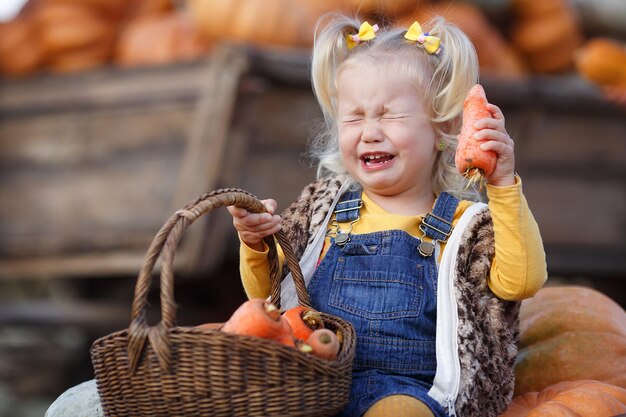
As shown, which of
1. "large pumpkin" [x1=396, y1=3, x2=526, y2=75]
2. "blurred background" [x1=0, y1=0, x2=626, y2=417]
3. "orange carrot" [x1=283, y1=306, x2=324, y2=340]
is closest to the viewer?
"orange carrot" [x1=283, y1=306, x2=324, y2=340]

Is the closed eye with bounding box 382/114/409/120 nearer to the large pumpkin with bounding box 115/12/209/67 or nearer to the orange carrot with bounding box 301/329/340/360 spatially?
the orange carrot with bounding box 301/329/340/360

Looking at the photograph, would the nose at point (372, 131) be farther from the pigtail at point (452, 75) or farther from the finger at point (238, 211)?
the finger at point (238, 211)

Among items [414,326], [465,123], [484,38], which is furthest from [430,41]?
[484,38]

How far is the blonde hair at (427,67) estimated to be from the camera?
8.14 feet

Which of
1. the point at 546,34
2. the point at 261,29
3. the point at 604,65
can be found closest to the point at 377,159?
the point at 261,29

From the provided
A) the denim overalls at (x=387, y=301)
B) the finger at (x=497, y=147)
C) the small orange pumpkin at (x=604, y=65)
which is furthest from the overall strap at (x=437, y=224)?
the small orange pumpkin at (x=604, y=65)

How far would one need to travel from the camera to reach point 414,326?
2299mm

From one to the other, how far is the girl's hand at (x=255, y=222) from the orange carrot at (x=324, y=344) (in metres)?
0.40

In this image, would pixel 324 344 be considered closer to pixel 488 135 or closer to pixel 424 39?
pixel 488 135

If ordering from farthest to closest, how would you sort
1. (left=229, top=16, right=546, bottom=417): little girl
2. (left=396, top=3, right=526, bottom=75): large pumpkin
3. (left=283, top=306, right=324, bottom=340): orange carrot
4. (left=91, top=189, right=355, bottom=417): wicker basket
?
(left=396, top=3, right=526, bottom=75): large pumpkin, (left=229, top=16, right=546, bottom=417): little girl, (left=283, top=306, right=324, bottom=340): orange carrot, (left=91, top=189, right=355, bottom=417): wicker basket

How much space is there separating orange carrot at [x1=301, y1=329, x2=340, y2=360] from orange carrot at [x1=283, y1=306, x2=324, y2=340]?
10cm

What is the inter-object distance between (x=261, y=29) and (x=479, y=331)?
2.31m

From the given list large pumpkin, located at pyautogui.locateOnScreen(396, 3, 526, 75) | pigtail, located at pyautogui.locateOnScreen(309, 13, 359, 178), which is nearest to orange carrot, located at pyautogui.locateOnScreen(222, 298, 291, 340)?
pigtail, located at pyautogui.locateOnScreen(309, 13, 359, 178)

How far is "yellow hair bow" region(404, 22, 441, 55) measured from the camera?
2502 millimetres
